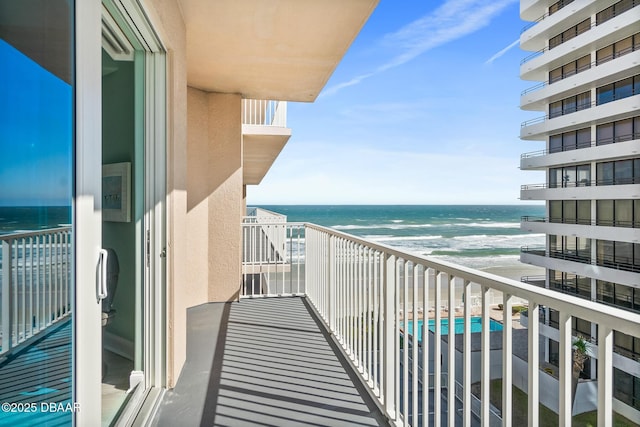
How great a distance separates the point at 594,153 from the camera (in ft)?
23.6

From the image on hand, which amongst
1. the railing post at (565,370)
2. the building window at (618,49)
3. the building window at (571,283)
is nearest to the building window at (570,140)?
the building window at (618,49)

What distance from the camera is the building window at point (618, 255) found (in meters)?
5.84

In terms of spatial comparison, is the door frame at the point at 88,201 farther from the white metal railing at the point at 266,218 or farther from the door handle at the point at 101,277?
the white metal railing at the point at 266,218

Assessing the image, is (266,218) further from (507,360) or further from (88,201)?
(507,360)

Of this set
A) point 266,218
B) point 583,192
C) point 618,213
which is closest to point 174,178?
point 266,218

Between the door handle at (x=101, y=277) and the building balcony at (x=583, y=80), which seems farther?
the building balcony at (x=583, y=80)

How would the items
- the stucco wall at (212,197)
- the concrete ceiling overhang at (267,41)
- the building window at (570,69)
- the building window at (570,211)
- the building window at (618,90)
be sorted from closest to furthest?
1. the concrete ceiling overhang at (267,41)
2. the stucco wall at (212,197)
3. the building window at (618,90)
4. the building window at (570,211)
5. the building window at (570,69)

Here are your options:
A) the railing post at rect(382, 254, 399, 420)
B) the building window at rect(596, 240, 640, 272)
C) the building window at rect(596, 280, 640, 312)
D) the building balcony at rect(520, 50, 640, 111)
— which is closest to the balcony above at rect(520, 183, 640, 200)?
the building window at rect(596, 240, 640, 272)

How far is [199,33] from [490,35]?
25.1 metres

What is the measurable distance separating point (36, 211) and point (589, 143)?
9518mm

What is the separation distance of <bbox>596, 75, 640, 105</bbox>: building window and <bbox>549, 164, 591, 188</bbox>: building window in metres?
1.41

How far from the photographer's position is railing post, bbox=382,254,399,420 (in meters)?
1.85

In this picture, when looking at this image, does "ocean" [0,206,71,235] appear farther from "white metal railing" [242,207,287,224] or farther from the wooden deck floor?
"white metal railing" [242,207,287,224]

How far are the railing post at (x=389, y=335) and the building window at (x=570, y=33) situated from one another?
8650mm
